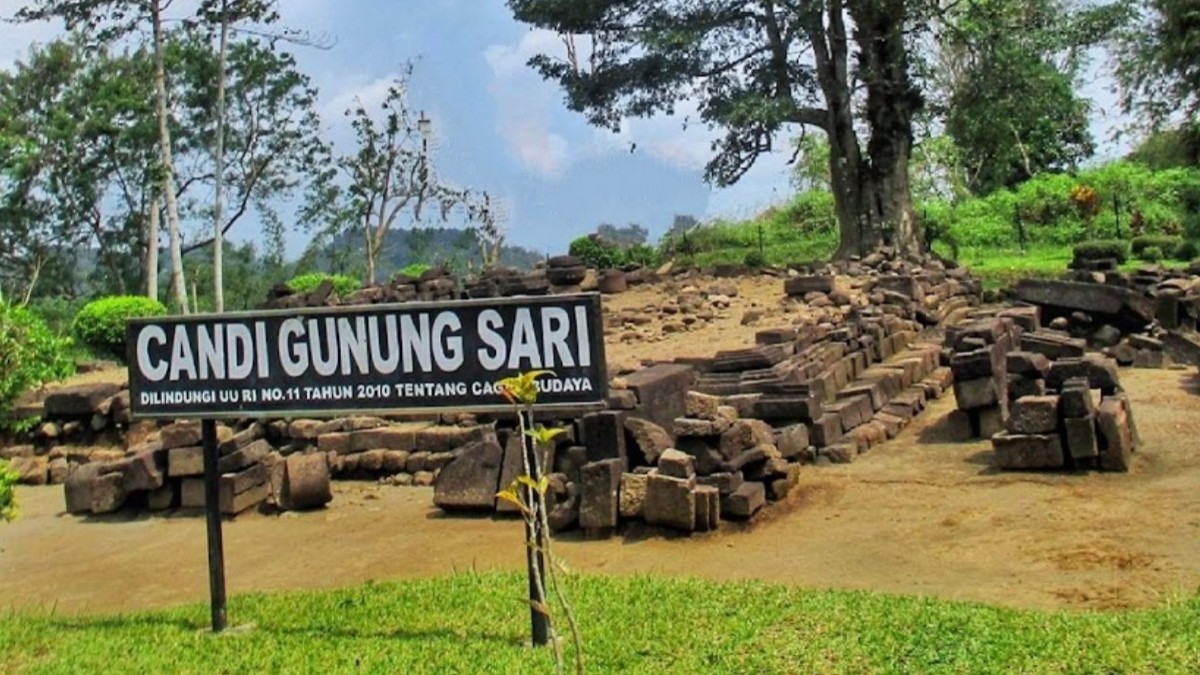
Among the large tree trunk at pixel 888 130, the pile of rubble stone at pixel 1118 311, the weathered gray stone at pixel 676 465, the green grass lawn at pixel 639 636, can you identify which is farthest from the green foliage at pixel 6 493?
the large tree trunk at pixel 888 130

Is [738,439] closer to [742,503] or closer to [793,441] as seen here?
[742,503]

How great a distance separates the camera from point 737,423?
7.54 meters

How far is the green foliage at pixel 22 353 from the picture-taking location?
629cm

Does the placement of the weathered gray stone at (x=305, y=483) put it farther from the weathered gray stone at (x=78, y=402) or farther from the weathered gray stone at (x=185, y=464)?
the weathered gray stone at (x=78, y=402)

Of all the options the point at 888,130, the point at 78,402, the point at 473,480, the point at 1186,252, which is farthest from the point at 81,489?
the point at 1186,252

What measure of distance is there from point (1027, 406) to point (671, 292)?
1027 cm

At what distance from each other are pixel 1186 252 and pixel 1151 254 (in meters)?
0.62

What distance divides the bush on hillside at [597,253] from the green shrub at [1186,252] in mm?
10659

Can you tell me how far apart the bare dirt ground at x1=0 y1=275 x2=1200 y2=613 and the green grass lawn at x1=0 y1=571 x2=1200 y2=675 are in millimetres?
619

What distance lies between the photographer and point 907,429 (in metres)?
10.2

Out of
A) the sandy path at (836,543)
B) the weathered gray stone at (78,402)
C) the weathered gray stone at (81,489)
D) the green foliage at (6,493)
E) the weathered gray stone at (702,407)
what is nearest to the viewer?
the green foliage at (6,493)

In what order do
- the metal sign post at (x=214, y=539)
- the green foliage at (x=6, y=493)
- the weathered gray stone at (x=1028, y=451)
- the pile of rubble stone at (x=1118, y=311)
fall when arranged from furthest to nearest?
the pile of rubble stone at (x=1118, y=311) < the weathered gray stone at (x=1028, y=451) < the green foliage at (x=6, y=493) < the metal sign post at (x=214, y=539)

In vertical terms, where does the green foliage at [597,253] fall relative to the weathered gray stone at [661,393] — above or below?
above

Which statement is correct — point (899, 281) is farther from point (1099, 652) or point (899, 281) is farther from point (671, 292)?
point (1099, 652)
